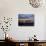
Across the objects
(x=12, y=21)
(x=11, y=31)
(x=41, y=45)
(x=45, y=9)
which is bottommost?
(x=41, y=45)

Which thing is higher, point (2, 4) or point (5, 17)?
point (2, 4)

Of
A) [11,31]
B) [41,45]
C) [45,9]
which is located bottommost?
[41,45]

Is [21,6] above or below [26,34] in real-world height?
above

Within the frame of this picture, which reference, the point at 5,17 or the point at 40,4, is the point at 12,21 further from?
the point at 40,4

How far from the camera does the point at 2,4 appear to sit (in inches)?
230

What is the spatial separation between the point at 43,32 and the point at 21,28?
999 millimetres

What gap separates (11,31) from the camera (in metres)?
5.83

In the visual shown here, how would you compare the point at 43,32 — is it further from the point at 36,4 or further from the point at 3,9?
the point at 3,9

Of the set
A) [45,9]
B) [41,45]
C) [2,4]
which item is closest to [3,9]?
[2,4]

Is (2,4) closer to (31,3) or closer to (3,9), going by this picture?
(3,9)

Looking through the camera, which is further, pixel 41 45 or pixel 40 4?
pixel 40 4

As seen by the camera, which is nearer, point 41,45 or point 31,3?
point 41,45

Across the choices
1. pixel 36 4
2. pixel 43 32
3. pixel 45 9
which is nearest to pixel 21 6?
pixel 36 4

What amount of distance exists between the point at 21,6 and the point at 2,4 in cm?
85
